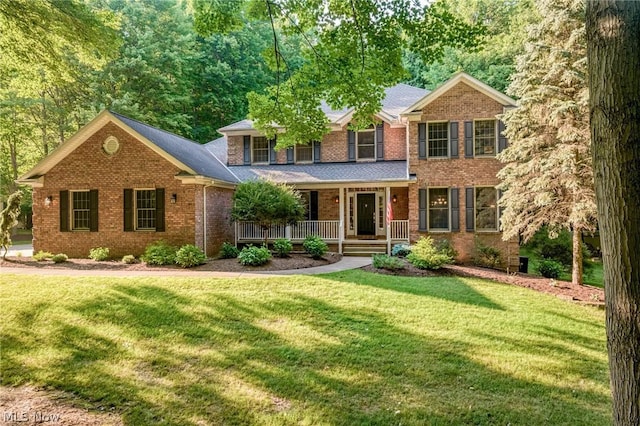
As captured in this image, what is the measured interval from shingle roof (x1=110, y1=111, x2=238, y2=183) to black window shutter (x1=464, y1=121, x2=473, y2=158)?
370 inches

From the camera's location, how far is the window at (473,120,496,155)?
14.5m

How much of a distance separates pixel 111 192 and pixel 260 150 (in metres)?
6.72

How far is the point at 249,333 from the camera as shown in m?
6.79

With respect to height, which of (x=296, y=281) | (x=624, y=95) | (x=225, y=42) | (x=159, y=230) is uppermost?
(x=225, y=42)

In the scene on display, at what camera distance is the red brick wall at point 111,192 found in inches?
530

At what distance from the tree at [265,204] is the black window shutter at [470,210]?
6353mm

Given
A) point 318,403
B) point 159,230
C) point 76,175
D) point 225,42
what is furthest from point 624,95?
point 225,42

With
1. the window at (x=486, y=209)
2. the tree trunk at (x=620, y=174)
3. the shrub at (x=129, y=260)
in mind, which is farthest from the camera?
the window at (x=486, y=209)

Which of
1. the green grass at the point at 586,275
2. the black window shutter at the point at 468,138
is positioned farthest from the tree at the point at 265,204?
the green grass at the point at 586,275

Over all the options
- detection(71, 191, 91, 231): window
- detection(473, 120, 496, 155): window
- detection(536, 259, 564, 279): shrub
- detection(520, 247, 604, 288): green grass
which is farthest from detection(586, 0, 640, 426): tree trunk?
detection(71, 191, 91, 231): window

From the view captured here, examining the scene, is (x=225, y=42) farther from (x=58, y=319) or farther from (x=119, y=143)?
(x=58, y=319)

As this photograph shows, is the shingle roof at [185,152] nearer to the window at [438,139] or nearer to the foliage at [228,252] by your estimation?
the foliage at [228,252]

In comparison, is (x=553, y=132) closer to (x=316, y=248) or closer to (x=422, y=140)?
(x=422, y=140)

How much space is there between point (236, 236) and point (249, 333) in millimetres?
9607
